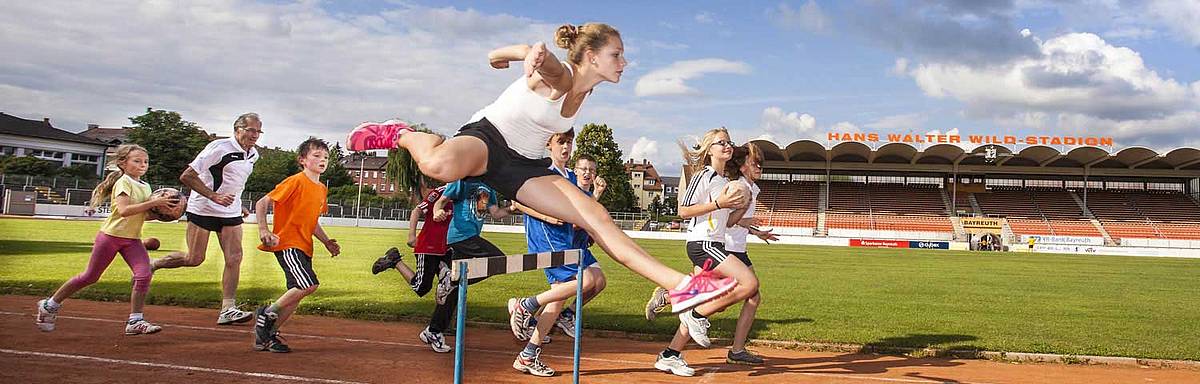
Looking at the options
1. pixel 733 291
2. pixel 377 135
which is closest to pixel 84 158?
pixel 377 135

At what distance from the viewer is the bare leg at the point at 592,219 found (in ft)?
12.9

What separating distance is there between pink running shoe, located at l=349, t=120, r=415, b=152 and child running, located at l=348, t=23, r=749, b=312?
1.12ft

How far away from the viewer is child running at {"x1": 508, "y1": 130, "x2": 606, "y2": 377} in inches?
241

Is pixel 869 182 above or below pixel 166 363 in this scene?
above

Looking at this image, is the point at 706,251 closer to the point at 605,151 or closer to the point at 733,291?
the point at 733,291

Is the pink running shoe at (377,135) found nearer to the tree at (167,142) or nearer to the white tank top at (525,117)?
the white tank top at (525,117)

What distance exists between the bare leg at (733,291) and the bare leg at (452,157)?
1.34 m

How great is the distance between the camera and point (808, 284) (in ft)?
51.7

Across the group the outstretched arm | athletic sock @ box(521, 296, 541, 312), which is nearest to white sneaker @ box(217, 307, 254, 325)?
athletic sock @ box(521, 296, 541, 312)

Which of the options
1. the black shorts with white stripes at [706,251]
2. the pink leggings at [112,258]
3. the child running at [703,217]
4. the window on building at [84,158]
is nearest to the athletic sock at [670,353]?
the child running at [703,217]

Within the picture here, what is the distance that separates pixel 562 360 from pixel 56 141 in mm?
4425

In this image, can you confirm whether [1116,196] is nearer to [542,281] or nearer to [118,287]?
[542,281]

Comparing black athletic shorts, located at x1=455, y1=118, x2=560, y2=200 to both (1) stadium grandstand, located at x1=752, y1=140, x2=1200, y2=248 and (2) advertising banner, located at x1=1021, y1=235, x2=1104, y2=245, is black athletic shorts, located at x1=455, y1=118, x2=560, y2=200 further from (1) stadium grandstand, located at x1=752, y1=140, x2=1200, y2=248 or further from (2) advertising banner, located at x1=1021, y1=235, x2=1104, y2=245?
(1) stadium grandstand, located at x1=752, y1=140, x2=1200, y2=248

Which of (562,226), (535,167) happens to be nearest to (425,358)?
(562,226)
